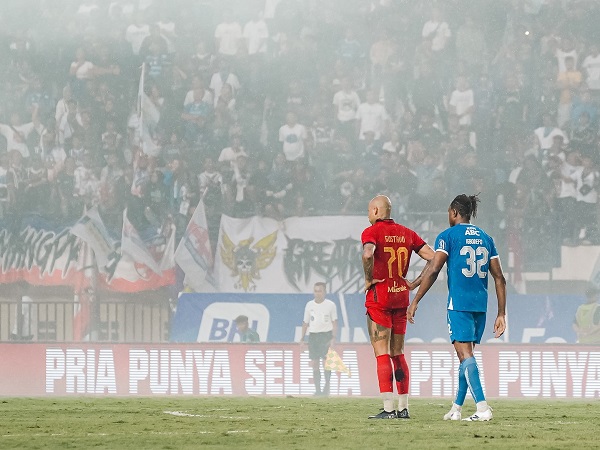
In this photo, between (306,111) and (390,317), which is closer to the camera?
(390,317)

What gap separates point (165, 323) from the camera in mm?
17750

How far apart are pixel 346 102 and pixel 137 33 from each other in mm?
4149

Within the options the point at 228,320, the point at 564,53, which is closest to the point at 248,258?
the point at 228,320

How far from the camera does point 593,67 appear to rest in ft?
65.7

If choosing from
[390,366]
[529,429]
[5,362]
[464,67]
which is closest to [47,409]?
[390,366]

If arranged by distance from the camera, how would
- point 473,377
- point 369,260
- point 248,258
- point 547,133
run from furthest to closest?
1. point 547,133
2. point 248,258
3. point 369,260
4. point 473,377

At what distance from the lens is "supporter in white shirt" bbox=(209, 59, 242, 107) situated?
67.7 ft

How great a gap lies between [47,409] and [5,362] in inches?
242

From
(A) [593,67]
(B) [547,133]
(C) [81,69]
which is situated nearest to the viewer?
(B) [547,133]

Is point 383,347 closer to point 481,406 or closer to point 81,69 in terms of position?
point 481,406

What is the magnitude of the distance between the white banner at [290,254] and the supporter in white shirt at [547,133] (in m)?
3.42

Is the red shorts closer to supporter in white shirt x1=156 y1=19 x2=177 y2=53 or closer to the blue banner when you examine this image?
the blue banner

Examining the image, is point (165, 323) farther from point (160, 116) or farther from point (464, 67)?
point (464, 67)

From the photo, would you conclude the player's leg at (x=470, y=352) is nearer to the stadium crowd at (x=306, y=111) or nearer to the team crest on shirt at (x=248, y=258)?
the team crest on shirt at (x=248, y=258)
